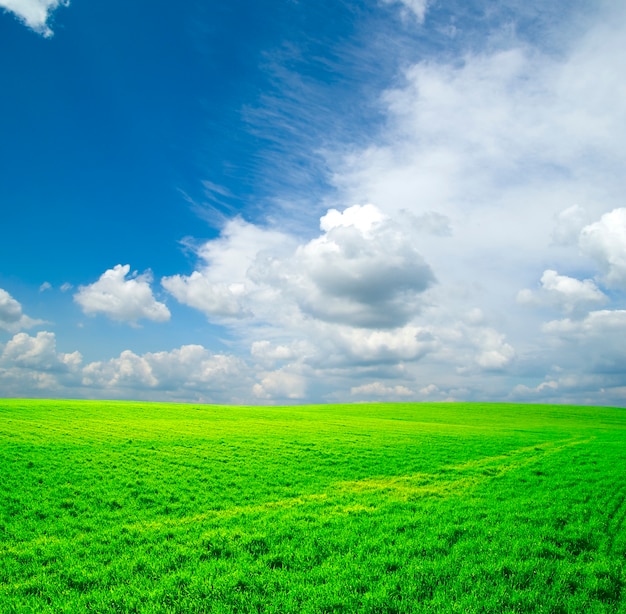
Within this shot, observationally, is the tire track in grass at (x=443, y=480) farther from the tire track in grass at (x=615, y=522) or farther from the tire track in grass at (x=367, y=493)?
the tire track in grass at (x=615, y=522)

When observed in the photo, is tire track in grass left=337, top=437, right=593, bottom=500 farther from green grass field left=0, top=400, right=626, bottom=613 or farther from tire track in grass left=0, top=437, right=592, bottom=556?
green grass field left=0, top=400, right=626, bottom=613

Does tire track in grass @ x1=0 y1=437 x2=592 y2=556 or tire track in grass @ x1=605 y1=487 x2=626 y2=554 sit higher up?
tire track in grass @ x1=605 y1=487 x2=626 y2=554

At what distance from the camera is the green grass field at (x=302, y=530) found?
994cm

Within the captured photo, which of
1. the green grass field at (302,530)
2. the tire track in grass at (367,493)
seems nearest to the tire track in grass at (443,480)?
the tire track in grass at (367,493)

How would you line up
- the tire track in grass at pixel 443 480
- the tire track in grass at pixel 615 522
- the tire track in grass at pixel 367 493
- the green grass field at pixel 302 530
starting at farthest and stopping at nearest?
the tire track in grass at pixel 443 480
the tire track in grass at pixel 367 493
the tire track in grass at pixel 615 522
the green grass field at pixel 302 530

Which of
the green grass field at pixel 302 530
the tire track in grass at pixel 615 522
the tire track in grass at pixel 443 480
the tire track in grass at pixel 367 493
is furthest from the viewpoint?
the tire track in grass at pixel 443 480

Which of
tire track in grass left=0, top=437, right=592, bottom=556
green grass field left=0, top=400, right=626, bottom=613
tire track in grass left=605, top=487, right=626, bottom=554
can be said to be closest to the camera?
green grass field left=0, top=400, right=626, bottom=613

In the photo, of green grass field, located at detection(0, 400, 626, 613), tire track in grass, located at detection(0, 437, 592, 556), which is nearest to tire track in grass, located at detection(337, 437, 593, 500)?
tire track in grass, located at detection(0, 437, 592, 556)

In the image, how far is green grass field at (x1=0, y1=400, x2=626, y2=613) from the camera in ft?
32.6

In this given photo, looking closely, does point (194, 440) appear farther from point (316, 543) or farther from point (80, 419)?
point (316, 543)

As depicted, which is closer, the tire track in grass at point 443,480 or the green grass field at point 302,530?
the green grass field at point 302,530

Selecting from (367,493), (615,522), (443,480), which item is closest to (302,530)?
(367,493)

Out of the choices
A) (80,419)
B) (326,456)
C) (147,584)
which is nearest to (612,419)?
(326,456)

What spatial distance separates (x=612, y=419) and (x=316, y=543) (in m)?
89.6
